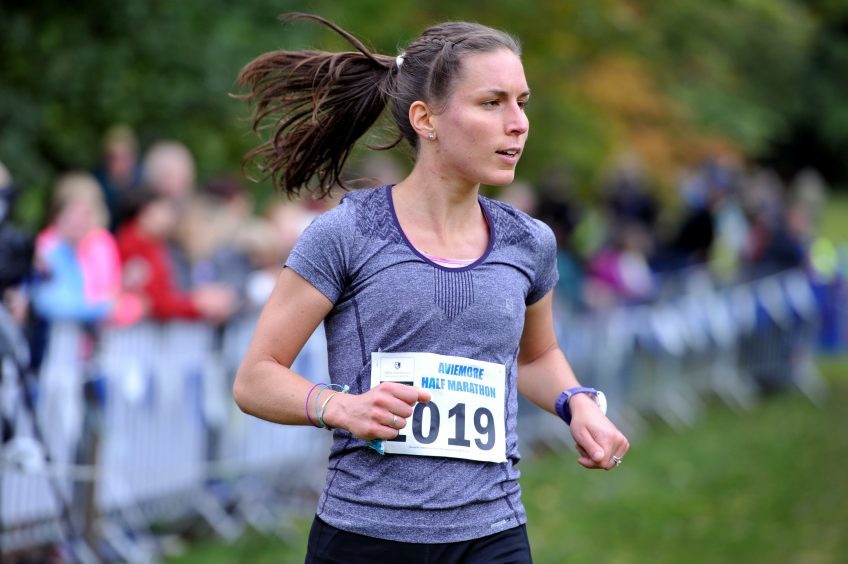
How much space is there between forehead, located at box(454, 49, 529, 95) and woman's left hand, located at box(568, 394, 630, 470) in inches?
33.5

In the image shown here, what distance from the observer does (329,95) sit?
3652 millimetres

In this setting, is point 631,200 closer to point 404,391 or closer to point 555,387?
point 555,387

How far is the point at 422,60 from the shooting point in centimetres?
343

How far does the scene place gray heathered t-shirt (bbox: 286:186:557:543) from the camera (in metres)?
3.20

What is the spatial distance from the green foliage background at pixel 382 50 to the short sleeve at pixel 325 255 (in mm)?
765

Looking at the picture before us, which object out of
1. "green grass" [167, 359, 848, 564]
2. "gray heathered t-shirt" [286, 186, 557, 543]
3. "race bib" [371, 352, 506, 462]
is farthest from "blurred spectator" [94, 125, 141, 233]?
"race bib" [371, 352, 506, 462]

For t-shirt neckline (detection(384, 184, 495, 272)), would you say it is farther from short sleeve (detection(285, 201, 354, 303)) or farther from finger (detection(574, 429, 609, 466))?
finger (detection(574, 429, 609, 466))

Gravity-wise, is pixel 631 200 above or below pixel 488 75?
above

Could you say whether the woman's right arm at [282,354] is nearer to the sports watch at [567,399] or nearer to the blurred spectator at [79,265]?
Result: the sports watch at [567,399]

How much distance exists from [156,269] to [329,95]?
12.5 ft

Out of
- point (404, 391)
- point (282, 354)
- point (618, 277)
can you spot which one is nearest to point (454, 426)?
point (404, 391)

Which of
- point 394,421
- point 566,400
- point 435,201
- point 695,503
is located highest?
point 435,201

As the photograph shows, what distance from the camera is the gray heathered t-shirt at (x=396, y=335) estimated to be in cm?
320

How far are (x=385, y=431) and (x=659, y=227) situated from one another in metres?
14.8
